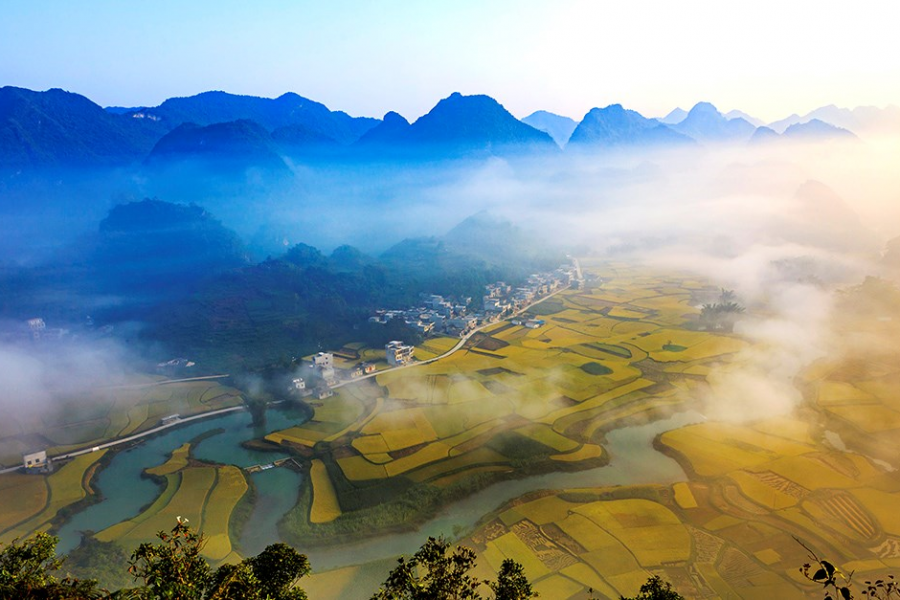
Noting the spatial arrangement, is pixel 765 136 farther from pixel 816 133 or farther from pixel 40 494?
pixel 40 494

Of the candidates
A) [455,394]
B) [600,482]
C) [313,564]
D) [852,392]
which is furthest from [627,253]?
[313,564]

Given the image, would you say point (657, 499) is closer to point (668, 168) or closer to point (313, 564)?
point (313, 564)

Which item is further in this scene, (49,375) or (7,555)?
(49,375)

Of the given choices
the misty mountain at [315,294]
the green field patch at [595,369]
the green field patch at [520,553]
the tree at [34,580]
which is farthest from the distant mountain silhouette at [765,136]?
the tree at [34,580]

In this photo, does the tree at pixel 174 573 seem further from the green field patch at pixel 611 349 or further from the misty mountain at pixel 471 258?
the misty mountain at pixel 471 258

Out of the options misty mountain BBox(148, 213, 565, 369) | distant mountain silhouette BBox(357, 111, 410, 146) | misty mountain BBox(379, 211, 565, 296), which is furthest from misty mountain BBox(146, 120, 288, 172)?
misty mountain BBox(148, 213, 565, 369)

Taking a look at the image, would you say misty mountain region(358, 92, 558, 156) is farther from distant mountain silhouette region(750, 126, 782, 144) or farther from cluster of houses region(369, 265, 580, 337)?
cluster of houses region(369, 265, 580, 337)
